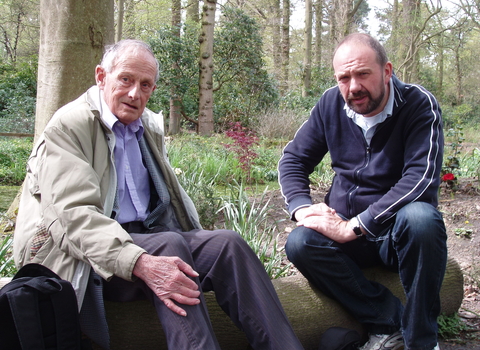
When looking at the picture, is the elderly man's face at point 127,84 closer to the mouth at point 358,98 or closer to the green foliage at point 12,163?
the mouth at point 358,98

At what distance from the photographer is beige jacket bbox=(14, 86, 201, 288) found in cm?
185

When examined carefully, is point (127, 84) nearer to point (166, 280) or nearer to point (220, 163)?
point (166, 280)

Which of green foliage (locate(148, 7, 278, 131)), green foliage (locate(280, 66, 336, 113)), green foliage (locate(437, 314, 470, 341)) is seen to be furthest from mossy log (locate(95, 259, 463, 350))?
green foliage (locate(280, 66, 336, 113))

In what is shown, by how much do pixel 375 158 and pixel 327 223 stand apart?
45 centimetres

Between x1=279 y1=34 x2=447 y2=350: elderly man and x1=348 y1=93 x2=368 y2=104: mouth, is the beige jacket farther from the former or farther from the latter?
x1=348 y1=93 x2=368 y2=104: mouth

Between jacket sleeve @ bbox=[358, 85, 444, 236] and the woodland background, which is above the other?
the woodland background

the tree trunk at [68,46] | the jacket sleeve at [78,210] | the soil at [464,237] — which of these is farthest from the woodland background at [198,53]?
the jacket sleeve at [78,210]

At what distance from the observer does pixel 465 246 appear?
3.88 meters

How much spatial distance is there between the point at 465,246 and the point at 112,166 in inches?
122

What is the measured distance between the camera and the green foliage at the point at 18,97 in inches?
517

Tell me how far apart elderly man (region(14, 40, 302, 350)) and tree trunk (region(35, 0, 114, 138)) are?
155cm

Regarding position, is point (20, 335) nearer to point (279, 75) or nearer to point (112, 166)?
point (112, 166)

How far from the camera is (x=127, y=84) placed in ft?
7.61

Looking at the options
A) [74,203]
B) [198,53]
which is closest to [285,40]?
[198,53]
